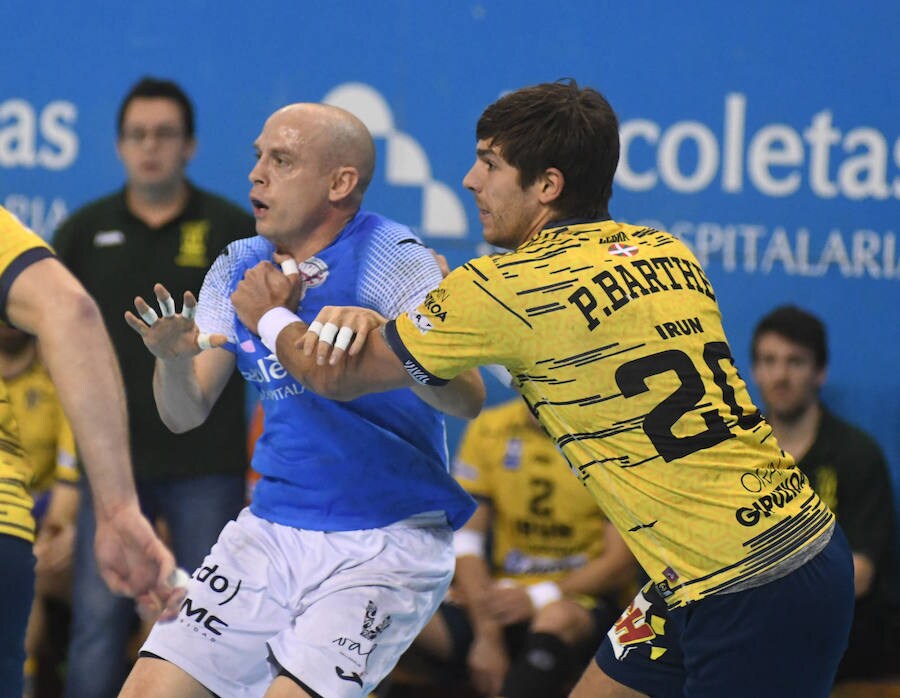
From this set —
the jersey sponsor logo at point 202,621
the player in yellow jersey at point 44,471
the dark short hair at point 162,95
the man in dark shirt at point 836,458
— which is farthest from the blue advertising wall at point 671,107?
the jersey sponsor logo at point 202,621

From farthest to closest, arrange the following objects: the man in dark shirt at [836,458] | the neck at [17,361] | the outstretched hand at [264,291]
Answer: the neck at [17,361] < the man in dark shirt at [836,458] < the outstretched hand at [264,291]

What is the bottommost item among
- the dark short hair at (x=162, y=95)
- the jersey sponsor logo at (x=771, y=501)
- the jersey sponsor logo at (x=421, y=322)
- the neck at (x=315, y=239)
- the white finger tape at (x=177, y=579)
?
the white finger tape at (x=177, y=579)

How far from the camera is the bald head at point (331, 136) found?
390 cm

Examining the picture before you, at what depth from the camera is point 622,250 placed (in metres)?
3.35

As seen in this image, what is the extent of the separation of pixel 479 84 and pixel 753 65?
1.06m

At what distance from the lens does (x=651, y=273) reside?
3.33m

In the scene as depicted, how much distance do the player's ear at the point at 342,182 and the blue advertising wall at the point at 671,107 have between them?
7.56 ft

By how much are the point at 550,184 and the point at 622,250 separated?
0.23m

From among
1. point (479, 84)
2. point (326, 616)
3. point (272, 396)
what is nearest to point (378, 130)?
point (479, 84)

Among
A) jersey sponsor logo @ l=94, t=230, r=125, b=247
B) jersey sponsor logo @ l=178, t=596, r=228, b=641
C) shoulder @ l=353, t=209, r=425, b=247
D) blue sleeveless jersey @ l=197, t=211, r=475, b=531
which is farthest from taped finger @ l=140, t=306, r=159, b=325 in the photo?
jersey sponsor logo @ l=94, t=230, r=125, b=247

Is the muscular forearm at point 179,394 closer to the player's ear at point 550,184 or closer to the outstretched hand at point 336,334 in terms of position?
the outstretched hand at point 336,334

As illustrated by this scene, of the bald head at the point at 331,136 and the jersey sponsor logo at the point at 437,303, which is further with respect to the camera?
the bald head at the point at 331,136

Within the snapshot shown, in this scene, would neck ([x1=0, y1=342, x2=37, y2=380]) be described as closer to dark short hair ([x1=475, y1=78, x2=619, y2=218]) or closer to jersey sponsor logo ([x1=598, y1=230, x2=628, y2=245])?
dark short hair ([x1=475, y1=78, x2=619, y2=218])

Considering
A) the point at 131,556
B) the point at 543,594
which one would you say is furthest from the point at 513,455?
the point at 131,556
